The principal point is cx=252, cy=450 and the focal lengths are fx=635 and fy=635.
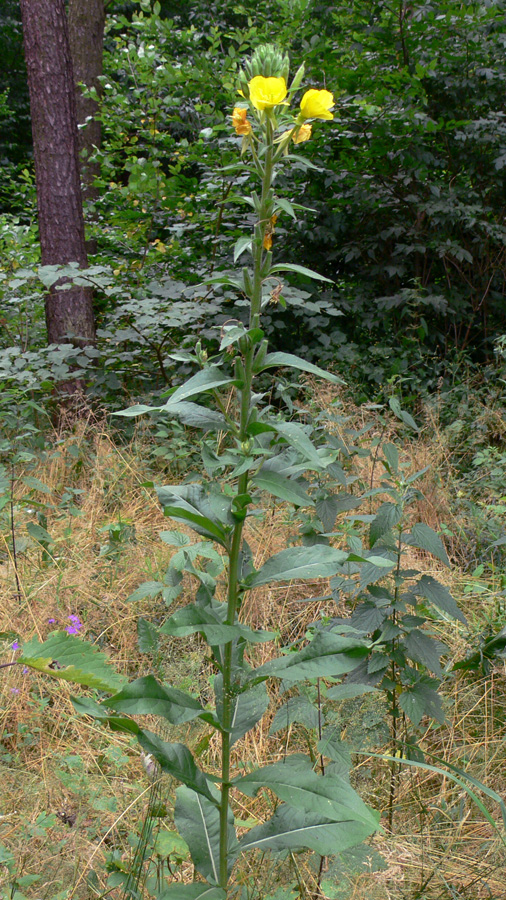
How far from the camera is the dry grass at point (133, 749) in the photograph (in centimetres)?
129

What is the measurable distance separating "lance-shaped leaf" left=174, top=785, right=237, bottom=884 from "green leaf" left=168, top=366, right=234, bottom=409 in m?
0.66

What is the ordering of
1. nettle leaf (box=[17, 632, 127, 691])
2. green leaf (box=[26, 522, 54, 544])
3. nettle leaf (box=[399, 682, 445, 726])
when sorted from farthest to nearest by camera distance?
green leaf (box=[26, 522, 54, 544])
nettle leaf (box=[399, 682, 445, 726])
nettle leaf (box=[17, 632, 127, 691])

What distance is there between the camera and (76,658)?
784 mm

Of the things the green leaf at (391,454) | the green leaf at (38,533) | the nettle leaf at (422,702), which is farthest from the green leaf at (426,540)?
the green leaf at (38,533)

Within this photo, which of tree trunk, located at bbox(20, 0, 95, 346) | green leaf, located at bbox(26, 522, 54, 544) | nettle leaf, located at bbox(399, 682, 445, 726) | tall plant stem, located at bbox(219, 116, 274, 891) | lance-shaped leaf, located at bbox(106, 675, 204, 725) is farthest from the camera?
tree trunk, located at bbox(20, 0, 95, 346)

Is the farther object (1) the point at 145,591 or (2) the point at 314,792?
(1) the point at 145,591

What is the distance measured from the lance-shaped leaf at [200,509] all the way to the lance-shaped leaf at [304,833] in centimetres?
47

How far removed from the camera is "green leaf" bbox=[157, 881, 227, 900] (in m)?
0.97

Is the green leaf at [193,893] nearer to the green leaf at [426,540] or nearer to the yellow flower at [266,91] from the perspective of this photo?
the green leaf at [426,540]

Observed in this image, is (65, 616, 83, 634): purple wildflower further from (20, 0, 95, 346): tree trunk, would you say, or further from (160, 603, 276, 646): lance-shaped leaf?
(20, 0, 95, 346): tree trunk

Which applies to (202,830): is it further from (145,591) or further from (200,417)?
(145,591)

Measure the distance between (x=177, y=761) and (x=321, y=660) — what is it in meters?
0.28

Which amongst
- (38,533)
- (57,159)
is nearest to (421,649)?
(38,533)

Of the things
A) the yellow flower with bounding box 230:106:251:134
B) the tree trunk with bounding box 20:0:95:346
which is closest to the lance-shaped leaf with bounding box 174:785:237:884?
the yellow flower with bounding box 230:106:251:134
